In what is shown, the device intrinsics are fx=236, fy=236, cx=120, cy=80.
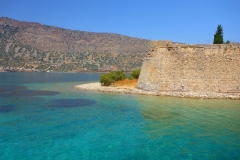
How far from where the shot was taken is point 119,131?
38.4 ft

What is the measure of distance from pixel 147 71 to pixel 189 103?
6.74 metres

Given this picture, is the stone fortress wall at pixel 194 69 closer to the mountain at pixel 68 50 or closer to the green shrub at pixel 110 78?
the green shrub at pixel 110 78

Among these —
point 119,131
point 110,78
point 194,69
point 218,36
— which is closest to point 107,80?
point 110,78

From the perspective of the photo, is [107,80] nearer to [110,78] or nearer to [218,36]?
[110,78]

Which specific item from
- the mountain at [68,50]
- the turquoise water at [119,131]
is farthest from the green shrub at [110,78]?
the mountain at [68,50]

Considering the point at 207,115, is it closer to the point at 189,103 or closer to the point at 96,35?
the point at 189,103

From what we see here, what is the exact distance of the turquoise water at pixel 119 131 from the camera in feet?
29.6

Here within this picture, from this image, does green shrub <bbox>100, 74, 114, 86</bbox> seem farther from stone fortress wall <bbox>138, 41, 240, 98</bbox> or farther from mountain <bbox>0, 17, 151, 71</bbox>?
mountain <bbox>0, 17, 151, 71</bbox>

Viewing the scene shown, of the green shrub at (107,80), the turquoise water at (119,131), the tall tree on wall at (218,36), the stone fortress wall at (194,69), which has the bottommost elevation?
the turquoise water at (119,131)

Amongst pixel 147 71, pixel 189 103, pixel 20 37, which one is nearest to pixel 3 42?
pixel 20 37

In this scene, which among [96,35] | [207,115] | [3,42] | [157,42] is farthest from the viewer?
[96,35]

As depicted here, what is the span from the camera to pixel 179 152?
9.12 metres

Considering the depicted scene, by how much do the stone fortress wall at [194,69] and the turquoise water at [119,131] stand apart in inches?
176

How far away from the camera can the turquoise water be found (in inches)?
356
